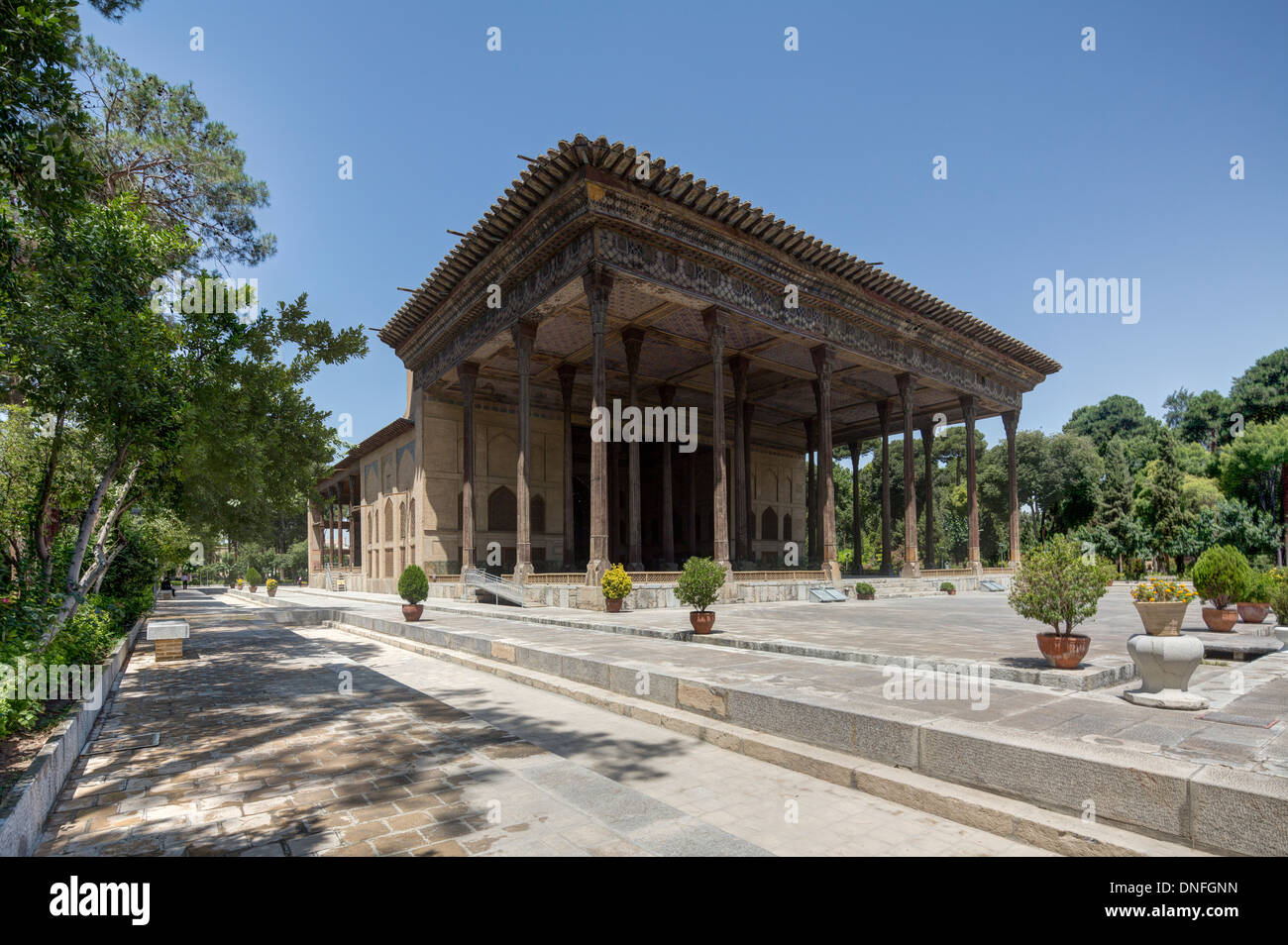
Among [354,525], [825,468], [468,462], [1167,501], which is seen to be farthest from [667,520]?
[1167,501]

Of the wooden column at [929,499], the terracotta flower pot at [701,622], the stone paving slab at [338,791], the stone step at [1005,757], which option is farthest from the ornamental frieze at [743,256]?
the stone paving slab at [338,791]

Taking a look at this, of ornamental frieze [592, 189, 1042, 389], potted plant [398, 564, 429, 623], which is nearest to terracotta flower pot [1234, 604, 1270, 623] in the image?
ornamental frieze [592, 189, 1042, 389]

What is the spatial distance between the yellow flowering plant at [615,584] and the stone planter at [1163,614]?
1118 centimetres

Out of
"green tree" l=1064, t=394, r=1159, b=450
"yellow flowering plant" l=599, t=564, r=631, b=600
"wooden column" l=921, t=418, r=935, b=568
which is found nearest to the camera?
"yellow flowering plant" l=599, t=564, r=631, b=600

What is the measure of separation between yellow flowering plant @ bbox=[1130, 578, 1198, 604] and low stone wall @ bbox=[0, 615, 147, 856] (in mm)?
8209

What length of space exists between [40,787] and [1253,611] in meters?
15.3

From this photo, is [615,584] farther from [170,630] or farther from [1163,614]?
[1163,614]

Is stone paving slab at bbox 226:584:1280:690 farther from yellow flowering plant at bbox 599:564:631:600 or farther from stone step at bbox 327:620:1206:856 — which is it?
stone step at bbox 327:620:1206:856

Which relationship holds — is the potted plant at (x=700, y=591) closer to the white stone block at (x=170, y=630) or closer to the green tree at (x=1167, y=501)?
the white stone block at (x=170, y=630)

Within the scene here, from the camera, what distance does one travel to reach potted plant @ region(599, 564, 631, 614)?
53.0ft

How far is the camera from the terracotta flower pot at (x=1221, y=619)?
10023mm
